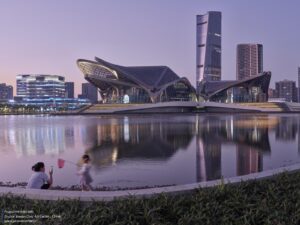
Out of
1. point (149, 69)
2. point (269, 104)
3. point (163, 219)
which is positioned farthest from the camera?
point (149, 69)

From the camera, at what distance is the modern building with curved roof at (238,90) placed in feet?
397

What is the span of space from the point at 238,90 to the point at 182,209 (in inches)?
4925

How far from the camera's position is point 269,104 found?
11106cm

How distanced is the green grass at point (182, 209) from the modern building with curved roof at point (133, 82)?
341ft

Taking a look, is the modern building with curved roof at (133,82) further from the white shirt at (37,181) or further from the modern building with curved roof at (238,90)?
the white shirt at (37,181)

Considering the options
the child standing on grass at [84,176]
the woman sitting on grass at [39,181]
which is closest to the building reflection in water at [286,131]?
the child standing on grass at [84,176]

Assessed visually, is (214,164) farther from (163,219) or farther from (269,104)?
(269,104)

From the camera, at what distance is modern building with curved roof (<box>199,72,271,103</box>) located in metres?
121

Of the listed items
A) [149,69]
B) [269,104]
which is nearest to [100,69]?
[149,69]

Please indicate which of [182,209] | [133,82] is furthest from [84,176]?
[133,82]

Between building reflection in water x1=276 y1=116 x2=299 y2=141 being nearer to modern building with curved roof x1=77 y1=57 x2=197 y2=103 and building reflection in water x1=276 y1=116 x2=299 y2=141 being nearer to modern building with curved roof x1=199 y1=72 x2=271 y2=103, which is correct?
modern building with curved roof x1=77 y1=57 x2=197 y2=103

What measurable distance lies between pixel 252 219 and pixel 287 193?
1523mm

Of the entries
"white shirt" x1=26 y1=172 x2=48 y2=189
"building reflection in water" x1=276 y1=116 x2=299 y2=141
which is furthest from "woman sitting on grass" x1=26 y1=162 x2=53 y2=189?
"building reflection in water" x1=276 y1=116 x2=299 y2=141

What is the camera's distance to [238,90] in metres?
128
